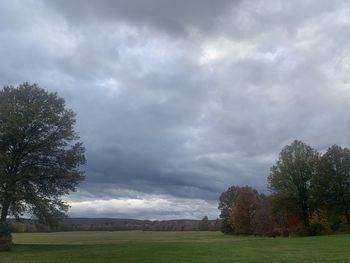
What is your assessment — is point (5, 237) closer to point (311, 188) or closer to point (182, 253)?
point (182, 253)

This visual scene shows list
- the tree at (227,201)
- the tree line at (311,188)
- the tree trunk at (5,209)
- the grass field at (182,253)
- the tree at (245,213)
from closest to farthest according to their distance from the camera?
the grass field at (182,253) < the tree trunk at (5,209) < the tree line at (311,188) < the tree at (245,213) < the tree at (227,201)

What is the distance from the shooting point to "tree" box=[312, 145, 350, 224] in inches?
3324

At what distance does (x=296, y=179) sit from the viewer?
88.8 m

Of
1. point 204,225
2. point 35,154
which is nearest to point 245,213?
point 204,225

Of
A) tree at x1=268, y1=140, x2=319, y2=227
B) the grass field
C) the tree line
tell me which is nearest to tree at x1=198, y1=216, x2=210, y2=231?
the tree line

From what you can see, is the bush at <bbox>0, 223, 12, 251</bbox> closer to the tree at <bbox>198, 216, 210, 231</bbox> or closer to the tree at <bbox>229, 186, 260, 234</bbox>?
the tree at <bbox>229, 186, 260, 234</bbox>

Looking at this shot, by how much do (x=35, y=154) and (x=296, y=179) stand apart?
54540 millimetres

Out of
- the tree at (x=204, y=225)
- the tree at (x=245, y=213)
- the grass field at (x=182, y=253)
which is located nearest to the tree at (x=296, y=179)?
the tree at (x=245, y=213)

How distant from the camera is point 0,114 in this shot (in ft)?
151

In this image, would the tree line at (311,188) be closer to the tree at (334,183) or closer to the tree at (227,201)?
the tree at (334,183)

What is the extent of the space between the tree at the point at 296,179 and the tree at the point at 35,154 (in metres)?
49.3

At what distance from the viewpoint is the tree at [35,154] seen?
46781mm

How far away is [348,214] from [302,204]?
827cm

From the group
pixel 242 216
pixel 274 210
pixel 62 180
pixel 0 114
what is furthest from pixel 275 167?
pixel 0 114
